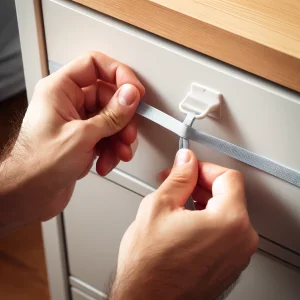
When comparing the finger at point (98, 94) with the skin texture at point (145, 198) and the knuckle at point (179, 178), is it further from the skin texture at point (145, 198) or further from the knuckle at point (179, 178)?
the knuckle at point (179, 178)

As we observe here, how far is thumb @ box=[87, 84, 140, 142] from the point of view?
47 centimetres

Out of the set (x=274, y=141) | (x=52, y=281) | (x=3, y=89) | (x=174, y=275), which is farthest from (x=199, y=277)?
(x=3, y=89)

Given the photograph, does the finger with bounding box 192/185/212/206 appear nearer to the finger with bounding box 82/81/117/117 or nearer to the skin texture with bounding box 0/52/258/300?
the skin texture with bounding box 0/52/258/300

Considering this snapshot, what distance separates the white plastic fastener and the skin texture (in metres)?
0.04

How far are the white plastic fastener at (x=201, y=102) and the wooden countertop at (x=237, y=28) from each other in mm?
36

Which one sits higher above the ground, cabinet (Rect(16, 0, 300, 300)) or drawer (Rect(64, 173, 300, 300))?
cabinet (Rect(16, 0, 300, 300))

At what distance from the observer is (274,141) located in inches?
16.9

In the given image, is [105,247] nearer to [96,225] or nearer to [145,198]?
[96,225]

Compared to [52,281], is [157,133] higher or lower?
higher

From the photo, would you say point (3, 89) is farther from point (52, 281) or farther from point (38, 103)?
point (38, 103)

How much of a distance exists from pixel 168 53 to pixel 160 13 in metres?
0.04

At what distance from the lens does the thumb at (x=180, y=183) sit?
0.46 metres

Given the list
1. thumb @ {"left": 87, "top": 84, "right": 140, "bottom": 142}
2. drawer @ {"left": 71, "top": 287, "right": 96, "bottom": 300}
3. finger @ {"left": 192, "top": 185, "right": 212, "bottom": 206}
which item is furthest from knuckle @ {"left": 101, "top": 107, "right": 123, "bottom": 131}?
drawer @ {"left": 71, "top": 287, "right": 96, "bottom": 300}

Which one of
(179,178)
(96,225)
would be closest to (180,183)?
(179,178)
